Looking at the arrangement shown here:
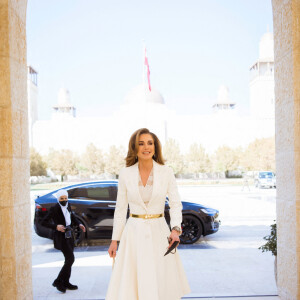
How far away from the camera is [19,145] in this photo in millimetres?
4082

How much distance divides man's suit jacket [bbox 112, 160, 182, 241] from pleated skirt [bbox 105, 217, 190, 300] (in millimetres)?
93

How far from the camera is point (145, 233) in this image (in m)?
3.29

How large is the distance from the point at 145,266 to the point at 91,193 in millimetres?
5365

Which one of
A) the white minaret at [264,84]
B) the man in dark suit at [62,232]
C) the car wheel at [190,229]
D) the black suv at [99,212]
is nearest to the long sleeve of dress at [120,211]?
the man in dark suit at [62,232]

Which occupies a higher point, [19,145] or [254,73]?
[254,73]

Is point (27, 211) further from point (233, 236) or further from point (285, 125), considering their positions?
point (233, 236)

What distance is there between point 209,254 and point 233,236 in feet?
7.63

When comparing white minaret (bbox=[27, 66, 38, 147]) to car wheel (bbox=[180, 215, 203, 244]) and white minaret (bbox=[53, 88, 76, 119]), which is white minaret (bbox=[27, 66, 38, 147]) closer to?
white minaret (bbox=[53, 88, 76, 119])

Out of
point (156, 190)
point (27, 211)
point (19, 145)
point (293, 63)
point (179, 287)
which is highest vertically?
point (293, 63)

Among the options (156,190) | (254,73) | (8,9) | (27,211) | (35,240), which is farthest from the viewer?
(254,73)

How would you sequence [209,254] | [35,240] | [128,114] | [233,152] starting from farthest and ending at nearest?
[128,114], [233,152], [35,240], [209,254]

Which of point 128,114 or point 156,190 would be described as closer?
point 156,190

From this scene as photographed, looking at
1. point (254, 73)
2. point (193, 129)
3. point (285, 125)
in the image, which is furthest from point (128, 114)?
point (285, 125)

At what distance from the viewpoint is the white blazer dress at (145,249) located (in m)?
3.20
